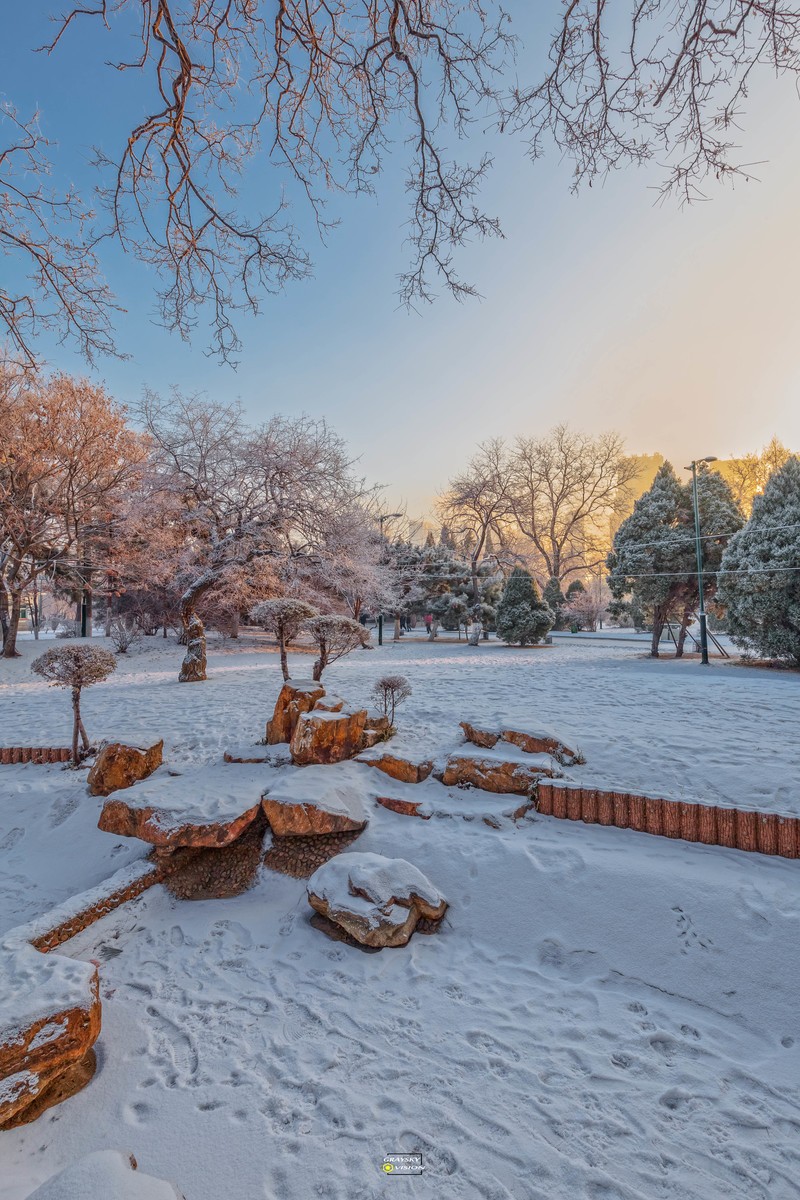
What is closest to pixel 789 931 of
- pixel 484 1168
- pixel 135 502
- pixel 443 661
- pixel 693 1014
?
pixel 693 1014

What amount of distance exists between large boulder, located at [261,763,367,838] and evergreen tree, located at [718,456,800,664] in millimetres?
10562

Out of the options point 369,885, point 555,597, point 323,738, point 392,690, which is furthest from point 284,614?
point 555,597

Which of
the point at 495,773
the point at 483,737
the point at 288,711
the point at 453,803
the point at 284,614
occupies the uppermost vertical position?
the point at 284,614

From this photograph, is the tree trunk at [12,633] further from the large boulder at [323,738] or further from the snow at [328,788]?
the snow at [328,788]

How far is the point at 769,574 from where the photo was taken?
10.6 m

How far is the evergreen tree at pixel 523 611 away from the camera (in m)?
16.8

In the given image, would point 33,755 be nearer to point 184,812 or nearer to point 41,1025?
point 184,812

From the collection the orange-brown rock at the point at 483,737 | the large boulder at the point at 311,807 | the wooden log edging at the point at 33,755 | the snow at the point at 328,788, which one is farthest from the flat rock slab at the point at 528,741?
the wooden log edging at the point at 33,755

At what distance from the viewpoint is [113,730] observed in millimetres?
6359

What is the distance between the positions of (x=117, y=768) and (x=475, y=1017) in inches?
147

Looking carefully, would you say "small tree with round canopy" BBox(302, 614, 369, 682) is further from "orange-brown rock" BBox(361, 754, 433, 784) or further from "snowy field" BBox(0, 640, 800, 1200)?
"snowy field" BBox(0, 640, 800, 1200)

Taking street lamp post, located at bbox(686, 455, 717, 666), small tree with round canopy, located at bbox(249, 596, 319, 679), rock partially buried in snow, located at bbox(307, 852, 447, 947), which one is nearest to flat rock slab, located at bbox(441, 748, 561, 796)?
rock partially buried in snow, located at bbox(307, 852, 447, 947)

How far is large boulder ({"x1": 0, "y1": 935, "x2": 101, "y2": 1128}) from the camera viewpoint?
79.1 inches

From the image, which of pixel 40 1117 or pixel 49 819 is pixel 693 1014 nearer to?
pixel 40 1117
